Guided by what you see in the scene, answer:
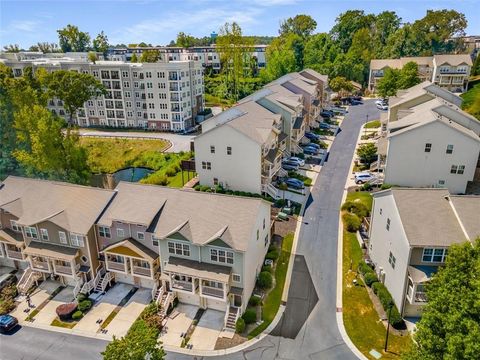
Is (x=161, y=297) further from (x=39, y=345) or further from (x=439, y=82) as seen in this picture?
(x=439, y=82)

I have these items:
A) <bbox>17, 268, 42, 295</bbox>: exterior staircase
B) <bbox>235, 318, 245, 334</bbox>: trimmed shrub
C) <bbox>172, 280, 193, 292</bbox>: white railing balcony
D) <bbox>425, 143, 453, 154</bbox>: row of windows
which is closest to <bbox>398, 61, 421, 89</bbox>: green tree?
<bbox>425, 143, 453, 154</bbox>: row of windows

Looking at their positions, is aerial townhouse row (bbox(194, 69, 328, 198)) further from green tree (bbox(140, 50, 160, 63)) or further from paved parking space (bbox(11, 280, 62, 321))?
green tree (bbox(140, 50, 160, 63))

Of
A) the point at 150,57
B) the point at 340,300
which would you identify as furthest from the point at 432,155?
the point at 150,57

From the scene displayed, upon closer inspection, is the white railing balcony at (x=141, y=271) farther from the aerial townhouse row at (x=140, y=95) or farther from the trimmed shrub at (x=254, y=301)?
the aerial townhouse row at (x=140, y=95)

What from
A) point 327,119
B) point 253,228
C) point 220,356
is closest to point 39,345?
point 220,356

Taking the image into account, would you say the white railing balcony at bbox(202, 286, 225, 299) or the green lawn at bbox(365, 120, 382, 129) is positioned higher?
the green lawn at bbox(365, 120, 382, 129)

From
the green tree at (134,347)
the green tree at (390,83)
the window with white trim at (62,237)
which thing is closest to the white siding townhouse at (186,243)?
the window with white trim at (62,237)
